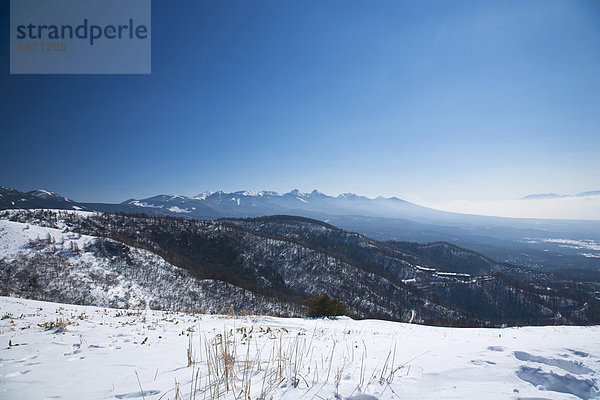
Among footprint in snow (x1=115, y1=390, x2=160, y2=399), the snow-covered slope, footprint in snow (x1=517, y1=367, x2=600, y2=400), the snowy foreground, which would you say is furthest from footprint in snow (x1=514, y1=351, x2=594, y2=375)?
the snow-covered slope

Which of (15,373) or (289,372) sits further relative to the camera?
(15,373)

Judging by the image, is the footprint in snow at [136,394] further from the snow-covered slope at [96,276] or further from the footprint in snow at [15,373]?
the snow-covered slope at [96,276]

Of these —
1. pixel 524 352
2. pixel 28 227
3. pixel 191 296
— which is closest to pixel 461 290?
pixel 191 296

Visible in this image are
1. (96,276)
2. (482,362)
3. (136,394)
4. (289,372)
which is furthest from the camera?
(96,276)

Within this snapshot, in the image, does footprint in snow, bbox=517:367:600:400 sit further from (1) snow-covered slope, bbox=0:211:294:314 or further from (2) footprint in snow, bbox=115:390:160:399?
(1) snow-covered slope, bbox=0:211:294:314

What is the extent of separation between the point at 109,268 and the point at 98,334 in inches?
2665

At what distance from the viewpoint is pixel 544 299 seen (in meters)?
116

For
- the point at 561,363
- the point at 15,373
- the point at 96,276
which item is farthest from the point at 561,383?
the point at 96,276

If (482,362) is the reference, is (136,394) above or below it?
above

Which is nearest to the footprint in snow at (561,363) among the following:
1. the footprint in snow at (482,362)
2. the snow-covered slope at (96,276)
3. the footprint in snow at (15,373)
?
the footprint in snow at (482,362)

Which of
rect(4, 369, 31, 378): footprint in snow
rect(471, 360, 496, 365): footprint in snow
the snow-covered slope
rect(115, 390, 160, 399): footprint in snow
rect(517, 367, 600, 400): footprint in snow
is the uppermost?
rect(115, 390, 160, 399): footprint in snow

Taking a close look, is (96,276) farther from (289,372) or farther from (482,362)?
(482,362)

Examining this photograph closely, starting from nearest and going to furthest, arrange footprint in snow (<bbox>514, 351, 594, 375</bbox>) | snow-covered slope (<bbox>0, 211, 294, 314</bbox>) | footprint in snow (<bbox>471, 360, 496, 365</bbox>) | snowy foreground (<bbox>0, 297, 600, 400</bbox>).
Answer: snowy foreground (<bbox>0, 297, 600, 400</bbox>)
footprint in snow (<bbox>514, 351, 594, 375</bbox>)
footprint in snow (<bbox>471, 360, 496, 365</bbox>)
snow-covered slope (<bbox>0, 211, 294, 314</bbox>)

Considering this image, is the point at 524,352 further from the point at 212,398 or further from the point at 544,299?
the point at 544,299
